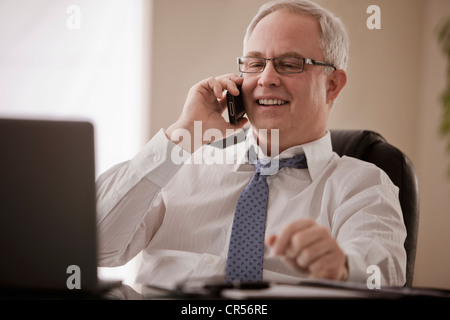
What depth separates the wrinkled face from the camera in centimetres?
149

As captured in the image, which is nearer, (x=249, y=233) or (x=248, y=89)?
(x=249, y=233)

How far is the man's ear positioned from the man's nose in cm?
22

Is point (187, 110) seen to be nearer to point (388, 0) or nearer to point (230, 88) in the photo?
point (230, 88)

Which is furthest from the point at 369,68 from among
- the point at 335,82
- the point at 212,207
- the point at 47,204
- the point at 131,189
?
the point at 47,204

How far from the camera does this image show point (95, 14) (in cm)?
259

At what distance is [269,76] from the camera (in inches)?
58.1

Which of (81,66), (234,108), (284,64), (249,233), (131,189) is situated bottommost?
(249,233)

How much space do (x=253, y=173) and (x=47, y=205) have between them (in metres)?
0.88

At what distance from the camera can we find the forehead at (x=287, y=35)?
4.89 feet

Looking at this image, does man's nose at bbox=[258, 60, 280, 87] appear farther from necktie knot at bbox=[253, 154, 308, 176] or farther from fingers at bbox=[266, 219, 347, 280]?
fingers at bbox=[266, 219, 347, 280]

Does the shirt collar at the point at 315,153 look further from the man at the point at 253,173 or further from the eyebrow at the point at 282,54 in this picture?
the eyebrow at the point at 282,54

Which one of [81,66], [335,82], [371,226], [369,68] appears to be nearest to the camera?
[371,226]

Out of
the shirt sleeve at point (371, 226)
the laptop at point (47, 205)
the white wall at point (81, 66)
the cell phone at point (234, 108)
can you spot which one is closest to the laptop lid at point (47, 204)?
the laptop at point (47, 205)

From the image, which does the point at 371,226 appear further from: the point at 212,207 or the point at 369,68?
the point at 369,68
